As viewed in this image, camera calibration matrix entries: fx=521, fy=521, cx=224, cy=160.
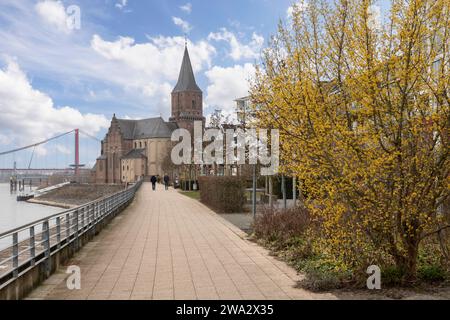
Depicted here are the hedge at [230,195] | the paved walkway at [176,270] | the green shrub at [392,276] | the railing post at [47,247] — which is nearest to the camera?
the paved walkway at [176,270]

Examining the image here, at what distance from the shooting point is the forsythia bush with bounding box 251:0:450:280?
7438 millimetres

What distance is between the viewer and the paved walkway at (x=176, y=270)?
7605mm

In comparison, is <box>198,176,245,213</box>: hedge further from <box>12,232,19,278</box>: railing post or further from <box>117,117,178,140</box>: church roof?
<box>117,117,178,140</box>: church roof

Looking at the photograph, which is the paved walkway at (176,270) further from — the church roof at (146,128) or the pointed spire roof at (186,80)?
the church roof at (146,128)

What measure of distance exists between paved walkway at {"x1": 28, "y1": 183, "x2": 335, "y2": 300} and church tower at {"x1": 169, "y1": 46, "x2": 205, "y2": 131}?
368 ft

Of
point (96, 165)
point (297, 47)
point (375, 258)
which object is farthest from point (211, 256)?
point (96, 165)

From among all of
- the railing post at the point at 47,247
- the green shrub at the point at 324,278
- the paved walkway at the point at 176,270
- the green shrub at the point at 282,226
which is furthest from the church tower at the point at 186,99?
the green shrub at the point at 324,278

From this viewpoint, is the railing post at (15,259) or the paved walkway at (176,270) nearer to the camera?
the railing post at (15,259)

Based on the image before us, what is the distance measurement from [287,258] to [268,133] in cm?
255

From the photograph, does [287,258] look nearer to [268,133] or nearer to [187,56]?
[268,133]

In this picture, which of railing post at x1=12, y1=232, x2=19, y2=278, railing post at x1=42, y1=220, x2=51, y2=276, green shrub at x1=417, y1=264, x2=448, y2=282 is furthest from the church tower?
railing post at x1=12, y1=232, x2=19, y2=278

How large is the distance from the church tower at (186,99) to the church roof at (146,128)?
346cm
